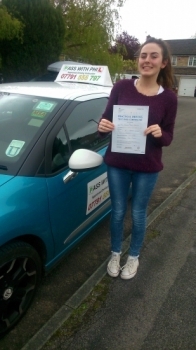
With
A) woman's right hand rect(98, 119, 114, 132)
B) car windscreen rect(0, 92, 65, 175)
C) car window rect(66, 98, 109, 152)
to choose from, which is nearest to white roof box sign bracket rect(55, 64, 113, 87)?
car window rect(66, 98, 109, 152)

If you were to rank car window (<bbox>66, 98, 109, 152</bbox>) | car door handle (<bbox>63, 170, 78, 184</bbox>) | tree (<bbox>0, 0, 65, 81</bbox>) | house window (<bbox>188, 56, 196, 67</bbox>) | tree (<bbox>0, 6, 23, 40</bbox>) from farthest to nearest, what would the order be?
house window (<bbox>188, 56, 196, 67</bbox>) < tree (<bbox>0, 0, 65, 81</bbox>) < tree (<bbox>0, 6, 23, 40</bbox>) < car window (<bbox>66, 98, 109, 152</bbox>) < car door handle (<bbox>63, 170, 78, 184</bbox>)

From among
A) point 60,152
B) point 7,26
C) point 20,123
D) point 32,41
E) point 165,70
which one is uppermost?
point 7,26

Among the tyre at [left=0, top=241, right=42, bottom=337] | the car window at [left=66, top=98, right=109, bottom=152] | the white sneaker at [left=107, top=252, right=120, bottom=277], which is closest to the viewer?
the tyre at [left=0, top=241, right=42, bottom=337]

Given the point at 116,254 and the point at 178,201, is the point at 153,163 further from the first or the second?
the point at 178,201

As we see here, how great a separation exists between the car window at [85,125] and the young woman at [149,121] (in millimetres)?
358

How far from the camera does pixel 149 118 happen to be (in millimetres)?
1952

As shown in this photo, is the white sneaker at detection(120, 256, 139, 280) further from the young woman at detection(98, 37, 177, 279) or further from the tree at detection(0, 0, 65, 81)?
the tree at detection(0, 0, 65, 81)

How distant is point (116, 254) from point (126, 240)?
1.71ft

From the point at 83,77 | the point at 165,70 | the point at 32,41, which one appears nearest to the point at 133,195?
the point at 165,70

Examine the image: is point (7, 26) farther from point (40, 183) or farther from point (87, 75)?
point (40, 183)

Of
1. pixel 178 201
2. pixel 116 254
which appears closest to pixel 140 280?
pixel 116 254

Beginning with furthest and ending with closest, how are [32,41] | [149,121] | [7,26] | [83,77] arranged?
[32,41] → [7,26] → [83,77] → [149,121]

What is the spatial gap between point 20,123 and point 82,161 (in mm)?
617

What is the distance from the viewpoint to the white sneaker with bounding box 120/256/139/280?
2.52 metres
